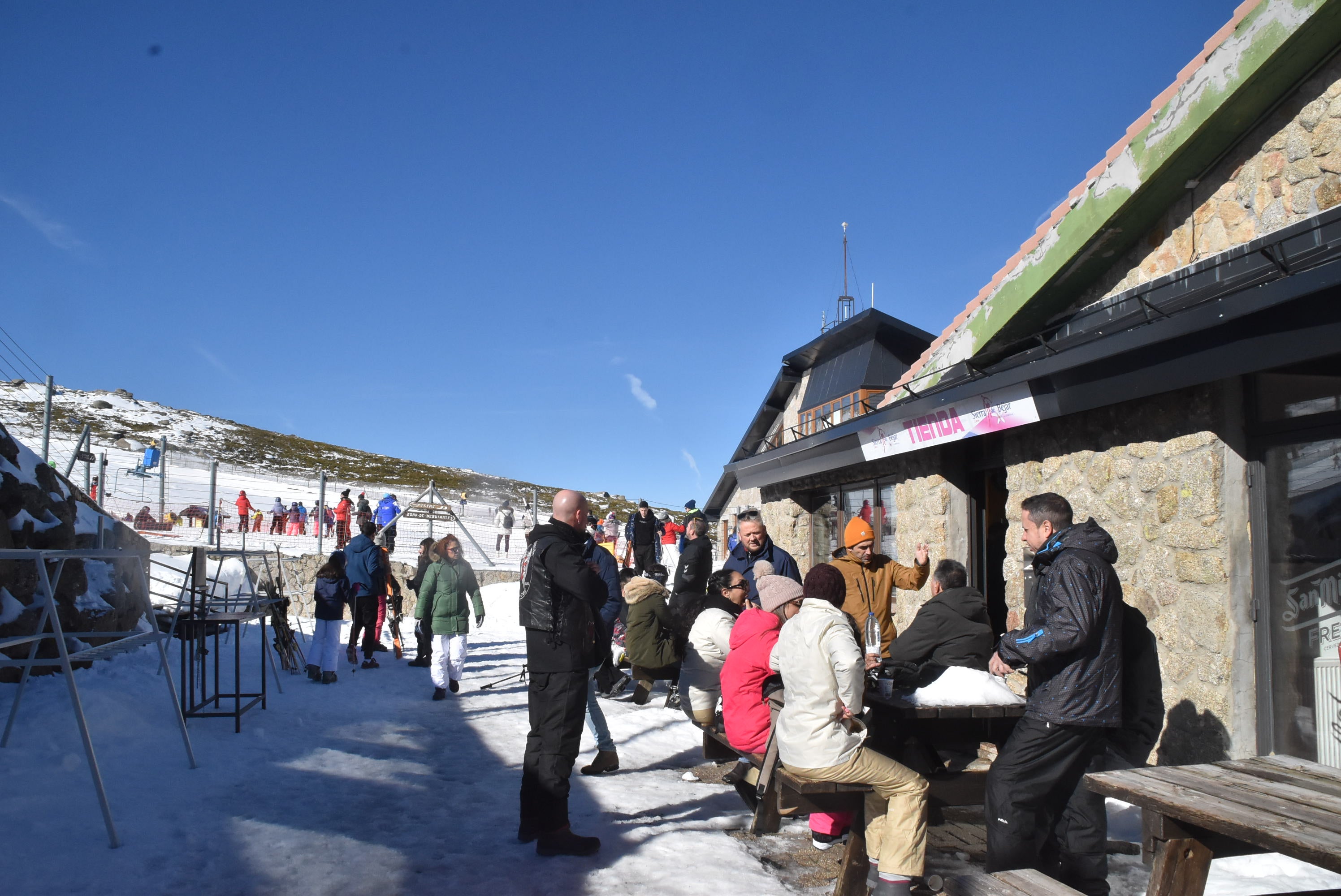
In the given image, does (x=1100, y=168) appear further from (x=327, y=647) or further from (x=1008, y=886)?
(x=327, y=647)

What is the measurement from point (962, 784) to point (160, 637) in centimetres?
432

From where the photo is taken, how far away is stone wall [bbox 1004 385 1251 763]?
15.2 feet

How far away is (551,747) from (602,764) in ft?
5.50

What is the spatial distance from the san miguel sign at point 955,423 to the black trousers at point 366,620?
6.21 m

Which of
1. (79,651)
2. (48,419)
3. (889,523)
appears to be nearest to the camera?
(79,651)

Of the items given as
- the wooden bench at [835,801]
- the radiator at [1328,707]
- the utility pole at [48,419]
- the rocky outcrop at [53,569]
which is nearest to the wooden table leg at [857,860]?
the wooden bench at [835,801]

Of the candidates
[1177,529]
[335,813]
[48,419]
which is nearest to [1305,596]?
[1177,529]

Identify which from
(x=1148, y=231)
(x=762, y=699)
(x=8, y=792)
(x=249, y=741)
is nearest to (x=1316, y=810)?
(x=762, y=699)

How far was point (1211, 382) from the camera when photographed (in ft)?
15.3

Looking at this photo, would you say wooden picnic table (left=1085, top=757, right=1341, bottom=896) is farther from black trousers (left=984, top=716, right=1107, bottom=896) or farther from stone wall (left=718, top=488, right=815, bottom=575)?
stone wall (left=718, top=488, right=815, bottom=575)

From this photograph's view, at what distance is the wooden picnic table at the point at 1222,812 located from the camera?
2.20 m

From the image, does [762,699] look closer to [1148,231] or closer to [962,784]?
[962,784]

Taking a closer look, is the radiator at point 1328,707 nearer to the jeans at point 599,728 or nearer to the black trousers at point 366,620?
the jeans at point 599,728

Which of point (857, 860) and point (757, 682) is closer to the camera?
point (857, 860)
